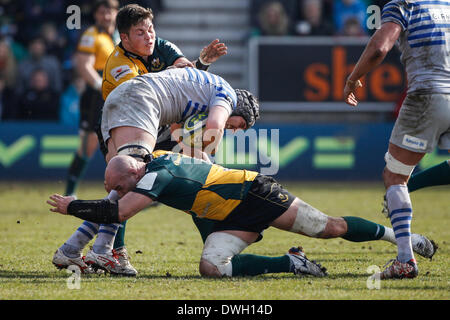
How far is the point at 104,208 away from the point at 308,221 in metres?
1.41

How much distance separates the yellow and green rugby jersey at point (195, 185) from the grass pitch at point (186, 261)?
501 mm

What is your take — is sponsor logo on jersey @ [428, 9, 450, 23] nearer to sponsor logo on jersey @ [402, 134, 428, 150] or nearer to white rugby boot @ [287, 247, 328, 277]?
sponsor logo on jersey @ [402, 134, 428, 150]

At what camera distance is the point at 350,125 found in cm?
1369

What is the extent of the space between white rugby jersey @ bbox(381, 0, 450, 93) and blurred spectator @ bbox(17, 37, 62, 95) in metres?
10.6

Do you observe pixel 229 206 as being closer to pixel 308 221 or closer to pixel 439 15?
pixel 308 221

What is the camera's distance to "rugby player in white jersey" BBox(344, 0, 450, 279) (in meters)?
5.23

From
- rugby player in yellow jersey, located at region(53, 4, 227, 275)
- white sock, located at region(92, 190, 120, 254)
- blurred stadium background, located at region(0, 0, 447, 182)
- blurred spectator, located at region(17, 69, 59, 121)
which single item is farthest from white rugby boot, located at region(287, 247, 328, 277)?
blurred spectator, located at region(17, 69, 59, 121)

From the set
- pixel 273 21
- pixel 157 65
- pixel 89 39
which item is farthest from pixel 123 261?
pixel 273 21

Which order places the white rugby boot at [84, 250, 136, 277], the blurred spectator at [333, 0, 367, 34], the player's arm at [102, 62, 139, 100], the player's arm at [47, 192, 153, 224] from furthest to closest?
the blurred spectator at [333, 0, 367, 34] < the player's arm at [102, 62, 139, 100] < the white rugby boot at [84, 250, 136, 277] < the player's arm at [47, 192, 153, 224]

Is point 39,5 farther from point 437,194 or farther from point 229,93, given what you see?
point 229,93

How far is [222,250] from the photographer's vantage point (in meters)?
5.34

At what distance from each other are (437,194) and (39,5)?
29.4 ft
